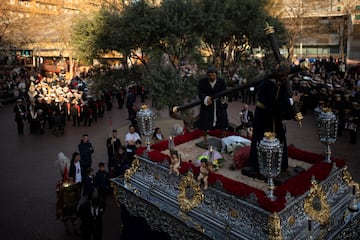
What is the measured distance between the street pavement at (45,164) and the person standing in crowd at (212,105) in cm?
387

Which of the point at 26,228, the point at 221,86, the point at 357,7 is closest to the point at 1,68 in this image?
the point at 26,228

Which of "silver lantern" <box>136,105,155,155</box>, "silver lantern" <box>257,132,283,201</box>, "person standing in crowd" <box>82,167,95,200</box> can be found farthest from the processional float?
"person standing in crowd" <box>82,167,95,200</box>

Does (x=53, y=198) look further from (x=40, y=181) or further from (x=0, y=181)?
(x=0, y=181)

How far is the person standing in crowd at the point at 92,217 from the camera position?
8.38 meters

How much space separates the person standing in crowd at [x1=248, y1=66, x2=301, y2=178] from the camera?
616cm

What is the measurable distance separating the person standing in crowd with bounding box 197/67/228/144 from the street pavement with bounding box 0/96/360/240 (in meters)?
3.87

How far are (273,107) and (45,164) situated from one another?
10.9m

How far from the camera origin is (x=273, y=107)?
20.9 ft

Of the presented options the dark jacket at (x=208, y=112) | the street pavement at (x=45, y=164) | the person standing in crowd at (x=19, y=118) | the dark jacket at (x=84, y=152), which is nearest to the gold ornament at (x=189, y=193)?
the dark jacket at (x=208, y=112)

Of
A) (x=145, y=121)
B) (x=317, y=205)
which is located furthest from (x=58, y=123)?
(x=317, y=205)

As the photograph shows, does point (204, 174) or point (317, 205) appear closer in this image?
point (317, 205)

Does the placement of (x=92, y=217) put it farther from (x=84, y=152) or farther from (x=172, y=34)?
(x=172, y=34)

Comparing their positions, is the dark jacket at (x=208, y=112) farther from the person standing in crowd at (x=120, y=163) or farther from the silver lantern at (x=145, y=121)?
the person standing in crowd at (x=120, y=163)

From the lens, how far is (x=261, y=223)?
5504 mm
